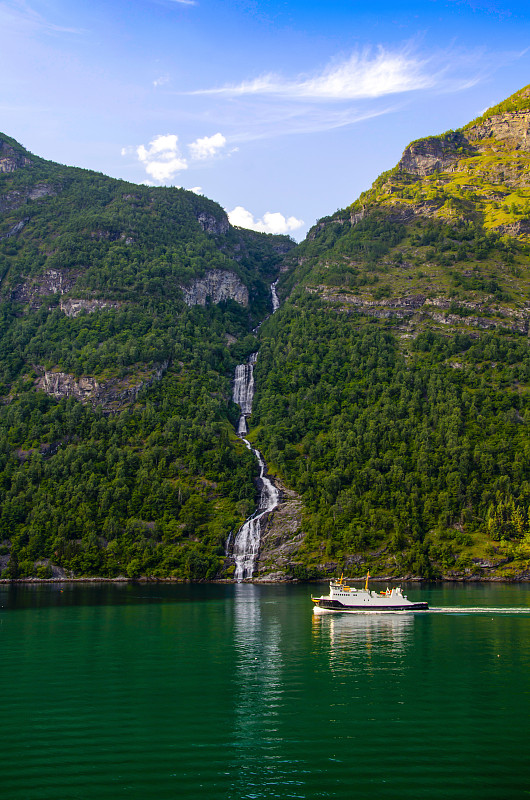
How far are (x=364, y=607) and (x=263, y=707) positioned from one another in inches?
2344

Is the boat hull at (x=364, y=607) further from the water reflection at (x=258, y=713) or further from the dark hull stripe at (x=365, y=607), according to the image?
the water reflection at (x=258, y=713)

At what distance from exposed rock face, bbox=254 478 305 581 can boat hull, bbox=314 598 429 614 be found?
56.8 meters

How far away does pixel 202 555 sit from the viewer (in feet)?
514

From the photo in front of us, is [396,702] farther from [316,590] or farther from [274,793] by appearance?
[316,590]

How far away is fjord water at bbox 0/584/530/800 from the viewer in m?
32.6

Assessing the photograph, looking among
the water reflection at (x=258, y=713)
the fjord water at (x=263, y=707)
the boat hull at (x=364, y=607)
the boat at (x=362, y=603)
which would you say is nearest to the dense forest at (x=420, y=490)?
the boat at (x=362, y=603)

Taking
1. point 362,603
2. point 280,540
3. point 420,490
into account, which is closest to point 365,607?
point 362,603

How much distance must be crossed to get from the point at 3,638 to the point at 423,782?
60.2m

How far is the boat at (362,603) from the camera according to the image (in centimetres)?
9938

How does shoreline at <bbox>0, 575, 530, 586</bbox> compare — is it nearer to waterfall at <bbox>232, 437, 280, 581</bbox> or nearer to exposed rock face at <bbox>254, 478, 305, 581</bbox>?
exposed rock face at <bbox>254, 478, 305, 581</bbox>

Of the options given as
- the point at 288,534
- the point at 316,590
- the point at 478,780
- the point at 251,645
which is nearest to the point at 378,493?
the point at 288,534

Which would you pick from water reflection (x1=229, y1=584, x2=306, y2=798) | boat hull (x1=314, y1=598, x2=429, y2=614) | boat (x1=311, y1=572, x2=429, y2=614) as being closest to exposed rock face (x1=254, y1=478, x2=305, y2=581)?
boat (x1=311, y1=572, x2=429, y2=614)

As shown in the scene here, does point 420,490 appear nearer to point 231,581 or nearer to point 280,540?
point 280,540

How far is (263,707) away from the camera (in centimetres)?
4597
